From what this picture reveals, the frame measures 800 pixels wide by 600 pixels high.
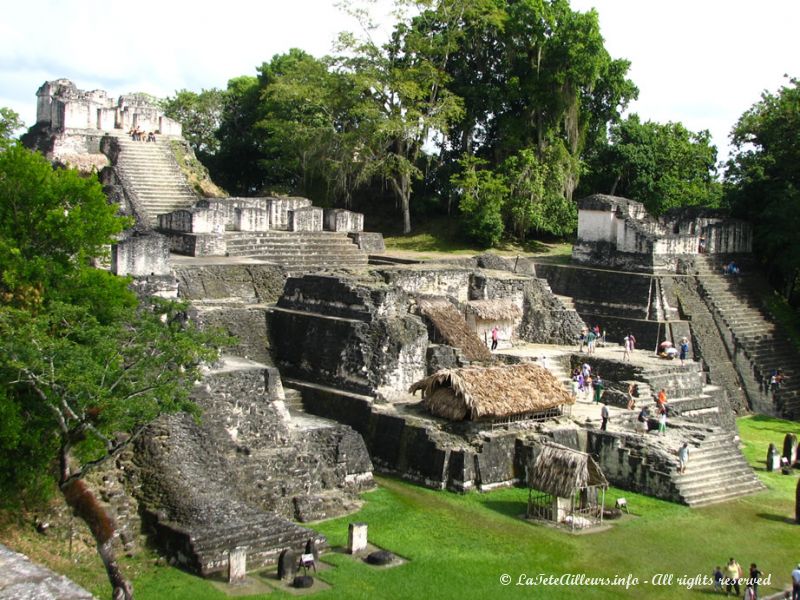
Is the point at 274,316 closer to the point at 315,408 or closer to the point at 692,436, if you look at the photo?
the point at 315,408

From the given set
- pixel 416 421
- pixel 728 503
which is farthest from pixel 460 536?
pixel 728 503

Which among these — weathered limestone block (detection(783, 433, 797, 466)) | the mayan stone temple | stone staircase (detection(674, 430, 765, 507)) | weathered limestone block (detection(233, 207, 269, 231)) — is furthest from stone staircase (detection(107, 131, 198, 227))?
weathered limestone block (detection(783, 433, 797, 466))

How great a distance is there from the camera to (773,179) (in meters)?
29.1

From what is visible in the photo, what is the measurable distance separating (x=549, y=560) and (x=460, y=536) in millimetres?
1366

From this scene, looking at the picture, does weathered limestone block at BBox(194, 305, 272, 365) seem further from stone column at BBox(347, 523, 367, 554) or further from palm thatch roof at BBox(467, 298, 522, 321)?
stone column at BBox(347, 523, 367, 554)

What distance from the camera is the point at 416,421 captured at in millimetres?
18000

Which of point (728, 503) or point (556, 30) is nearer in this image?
point (728, 503)

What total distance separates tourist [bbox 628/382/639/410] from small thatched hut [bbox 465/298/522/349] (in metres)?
3.23

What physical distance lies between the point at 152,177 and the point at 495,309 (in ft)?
32.6

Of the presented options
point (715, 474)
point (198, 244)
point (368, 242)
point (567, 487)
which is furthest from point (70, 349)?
point (368, 242)

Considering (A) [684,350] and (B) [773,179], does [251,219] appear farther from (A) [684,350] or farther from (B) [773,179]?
(B) [773,179]

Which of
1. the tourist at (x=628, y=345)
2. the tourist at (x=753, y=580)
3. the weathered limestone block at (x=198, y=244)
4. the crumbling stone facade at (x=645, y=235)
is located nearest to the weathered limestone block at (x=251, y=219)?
the weathered limestone block at (x=198, y=244)

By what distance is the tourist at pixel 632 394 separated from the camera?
20.6 metres

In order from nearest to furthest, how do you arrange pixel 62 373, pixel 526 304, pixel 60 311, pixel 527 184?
pixel 62 373
pixel 60 311
pixel 526 304
pixel 527 184
